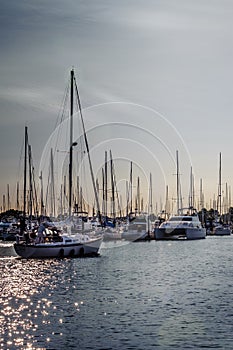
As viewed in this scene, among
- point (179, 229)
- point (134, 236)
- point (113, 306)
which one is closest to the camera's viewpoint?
point (113, 306)

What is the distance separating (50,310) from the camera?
42250 mm

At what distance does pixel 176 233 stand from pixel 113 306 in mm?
106552

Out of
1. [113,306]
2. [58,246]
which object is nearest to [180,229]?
[58,246]

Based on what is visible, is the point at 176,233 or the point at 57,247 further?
the point at 176,233

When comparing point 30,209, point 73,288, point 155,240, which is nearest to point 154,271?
point 73,288

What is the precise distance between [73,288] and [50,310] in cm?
1167

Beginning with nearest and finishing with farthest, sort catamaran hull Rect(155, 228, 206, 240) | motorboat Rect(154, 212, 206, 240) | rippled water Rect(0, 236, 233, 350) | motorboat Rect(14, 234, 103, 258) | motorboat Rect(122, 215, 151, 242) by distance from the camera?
rippled water Rect(0, 236, 233, 350), motorboat Rect(14, 234, 103, 258), motorboat Rect(122, 215, 151, 242), catamaran hull Rect(155, 228, 206, 240), motorboat Rect(154, 212, 206, 240)

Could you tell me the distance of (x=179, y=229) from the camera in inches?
5871

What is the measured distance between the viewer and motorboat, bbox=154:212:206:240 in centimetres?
14750

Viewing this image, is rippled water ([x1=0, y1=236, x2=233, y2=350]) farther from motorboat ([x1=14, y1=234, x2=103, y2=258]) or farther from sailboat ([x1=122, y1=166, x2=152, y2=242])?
sailboat ([x1=122, y1=166, x2=152, y2=242])

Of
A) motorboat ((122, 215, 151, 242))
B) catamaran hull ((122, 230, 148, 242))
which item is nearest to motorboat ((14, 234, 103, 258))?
catamaran hull ((122, 230, 148, 242))

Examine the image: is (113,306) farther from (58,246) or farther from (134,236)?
(134,236)

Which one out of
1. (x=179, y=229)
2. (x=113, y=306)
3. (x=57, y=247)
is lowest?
(x=113, y=306)

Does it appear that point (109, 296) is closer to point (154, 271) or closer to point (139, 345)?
point (139, 345)
